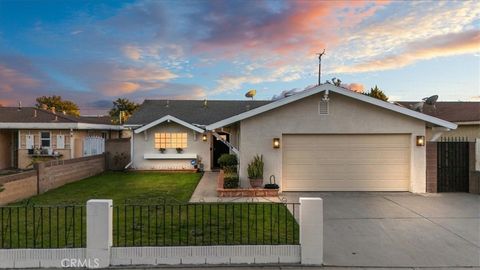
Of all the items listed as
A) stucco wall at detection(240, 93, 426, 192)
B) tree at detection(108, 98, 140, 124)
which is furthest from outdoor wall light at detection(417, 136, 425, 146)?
tree at detection(108, 98, 140, 124)

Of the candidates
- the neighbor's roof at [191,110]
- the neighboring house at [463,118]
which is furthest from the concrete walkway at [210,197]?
the neighboring house at [463,118]

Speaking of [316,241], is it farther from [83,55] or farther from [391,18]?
[83,55]

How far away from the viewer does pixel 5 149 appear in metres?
18.8

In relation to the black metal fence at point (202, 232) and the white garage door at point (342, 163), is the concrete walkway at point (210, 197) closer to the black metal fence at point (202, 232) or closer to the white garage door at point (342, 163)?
the white garage door at point (342, 163)

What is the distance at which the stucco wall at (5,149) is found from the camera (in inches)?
725

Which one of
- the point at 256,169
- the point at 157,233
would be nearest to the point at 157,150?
the point at 256,169

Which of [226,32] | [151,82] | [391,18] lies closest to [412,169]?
[391,18]

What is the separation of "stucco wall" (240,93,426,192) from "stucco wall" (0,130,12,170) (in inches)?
610

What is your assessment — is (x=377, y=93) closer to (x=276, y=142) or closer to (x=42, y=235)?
(x=276, y=142)

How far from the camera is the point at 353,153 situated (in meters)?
11.1

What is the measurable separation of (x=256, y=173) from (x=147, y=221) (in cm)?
437

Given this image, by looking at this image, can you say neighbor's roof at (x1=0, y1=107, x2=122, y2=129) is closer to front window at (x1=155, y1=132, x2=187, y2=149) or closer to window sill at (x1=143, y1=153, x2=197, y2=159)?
window sill at (x1=143, y1=153, x2=197, y2=159)

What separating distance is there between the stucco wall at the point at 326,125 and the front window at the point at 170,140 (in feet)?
25.3

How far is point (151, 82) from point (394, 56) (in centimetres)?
1733
